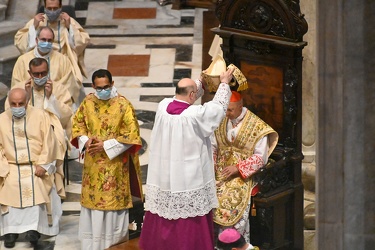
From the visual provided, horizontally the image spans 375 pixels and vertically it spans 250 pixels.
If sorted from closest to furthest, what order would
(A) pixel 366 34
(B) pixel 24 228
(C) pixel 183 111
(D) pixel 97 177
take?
(A) pixel 366 34 → (C) pixel 183 111 → (D) pixel 97 177 → (B) pixel 24 228

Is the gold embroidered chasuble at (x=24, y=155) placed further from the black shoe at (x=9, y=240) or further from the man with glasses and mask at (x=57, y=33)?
the man with glasses and mask at (x=57, y=33)

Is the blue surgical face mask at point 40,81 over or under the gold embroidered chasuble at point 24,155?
over

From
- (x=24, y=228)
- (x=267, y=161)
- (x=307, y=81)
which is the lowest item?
(x=24, y=228)

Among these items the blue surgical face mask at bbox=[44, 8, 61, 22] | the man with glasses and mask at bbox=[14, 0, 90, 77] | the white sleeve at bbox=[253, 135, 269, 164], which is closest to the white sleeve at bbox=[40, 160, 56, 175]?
the white sleeve at bbox=[253, 135, 269, 164]

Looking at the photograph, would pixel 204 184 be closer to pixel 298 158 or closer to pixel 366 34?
pixel 298 158

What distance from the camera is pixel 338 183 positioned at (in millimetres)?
4863

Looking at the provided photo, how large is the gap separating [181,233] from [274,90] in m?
1.56

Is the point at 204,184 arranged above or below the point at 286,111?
below

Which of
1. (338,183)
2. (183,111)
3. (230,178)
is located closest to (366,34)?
(338,183)

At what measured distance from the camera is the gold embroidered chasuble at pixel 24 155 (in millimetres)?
10148

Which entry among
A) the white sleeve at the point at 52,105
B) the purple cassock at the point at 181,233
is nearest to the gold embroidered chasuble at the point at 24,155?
the white sleeve at the point at 52,105

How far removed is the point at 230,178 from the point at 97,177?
1199 mm

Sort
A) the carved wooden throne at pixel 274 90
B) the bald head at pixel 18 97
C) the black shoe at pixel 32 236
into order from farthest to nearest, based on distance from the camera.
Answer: the black shoe at pixel 32 236 → the bald head at pixel 18 97 → the carved wooden throne at pixel 274 90

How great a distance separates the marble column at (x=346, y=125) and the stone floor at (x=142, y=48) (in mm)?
7430
